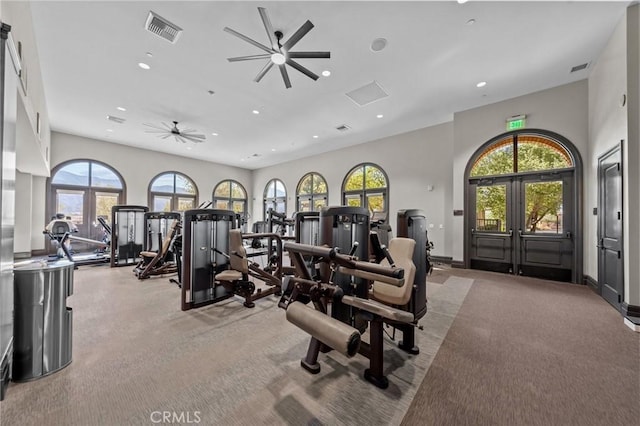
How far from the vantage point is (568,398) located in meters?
1.80

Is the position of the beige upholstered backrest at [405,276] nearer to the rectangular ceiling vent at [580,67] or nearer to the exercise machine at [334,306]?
the exercise machine at [334,306]

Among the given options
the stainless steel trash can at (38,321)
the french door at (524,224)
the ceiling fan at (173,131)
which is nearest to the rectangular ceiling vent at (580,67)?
the french door at (524,224)

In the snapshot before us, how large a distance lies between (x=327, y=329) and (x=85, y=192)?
1103 cm

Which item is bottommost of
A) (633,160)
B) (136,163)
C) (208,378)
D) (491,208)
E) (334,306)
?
(208,378)

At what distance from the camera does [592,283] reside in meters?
4.46

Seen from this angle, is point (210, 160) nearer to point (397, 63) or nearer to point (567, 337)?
point (397, 63)

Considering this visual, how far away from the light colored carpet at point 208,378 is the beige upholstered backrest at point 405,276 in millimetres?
500

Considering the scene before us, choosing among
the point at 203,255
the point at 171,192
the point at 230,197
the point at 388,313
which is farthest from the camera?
the point at 230,197

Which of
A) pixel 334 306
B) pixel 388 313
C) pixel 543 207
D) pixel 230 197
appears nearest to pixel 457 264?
pixel 543 207

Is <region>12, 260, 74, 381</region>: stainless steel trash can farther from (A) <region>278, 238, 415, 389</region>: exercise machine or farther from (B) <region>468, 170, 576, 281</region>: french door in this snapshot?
(B) <region>468, 170, 576, 281</region>: french door

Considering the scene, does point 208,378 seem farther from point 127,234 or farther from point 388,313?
point 127,234

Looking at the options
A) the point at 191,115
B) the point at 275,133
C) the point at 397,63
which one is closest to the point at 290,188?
the point at 275,133

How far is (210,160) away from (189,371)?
11065 millimetres

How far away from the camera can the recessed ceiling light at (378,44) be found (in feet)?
12.2
